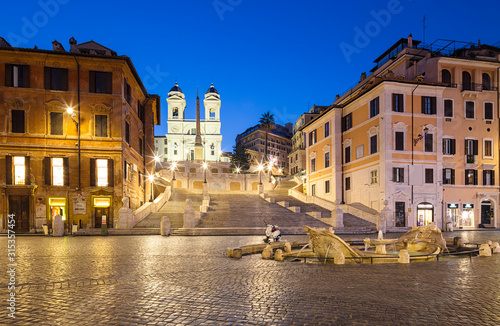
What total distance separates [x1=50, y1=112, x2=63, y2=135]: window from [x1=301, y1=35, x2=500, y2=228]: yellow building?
1074 inches

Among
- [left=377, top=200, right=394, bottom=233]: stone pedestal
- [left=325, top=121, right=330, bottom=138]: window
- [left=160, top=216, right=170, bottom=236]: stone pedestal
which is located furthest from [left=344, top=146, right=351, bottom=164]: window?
[left=160, top=216, right=170, bottom=236]: stone pedestal

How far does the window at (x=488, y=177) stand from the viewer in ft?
115

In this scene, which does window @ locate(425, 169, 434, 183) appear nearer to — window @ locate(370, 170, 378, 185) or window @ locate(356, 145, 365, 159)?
window @ locate(370, 170, 378, 185)

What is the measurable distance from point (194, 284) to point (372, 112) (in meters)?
30.5

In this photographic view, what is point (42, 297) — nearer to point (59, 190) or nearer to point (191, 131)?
point (59, 190)

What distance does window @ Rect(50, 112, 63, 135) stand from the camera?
92.8 feet

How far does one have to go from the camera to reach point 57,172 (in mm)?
28078

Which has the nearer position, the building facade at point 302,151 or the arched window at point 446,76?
the arched window at point 446,76

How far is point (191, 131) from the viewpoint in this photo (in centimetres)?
12456

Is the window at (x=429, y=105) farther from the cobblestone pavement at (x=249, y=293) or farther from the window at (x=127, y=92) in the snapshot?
the window at (x=127, y=92)

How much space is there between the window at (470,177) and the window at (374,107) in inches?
414

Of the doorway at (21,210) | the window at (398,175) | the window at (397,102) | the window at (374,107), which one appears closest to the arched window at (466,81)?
the window at (397,102)

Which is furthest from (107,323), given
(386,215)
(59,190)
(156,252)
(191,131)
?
(191,131)

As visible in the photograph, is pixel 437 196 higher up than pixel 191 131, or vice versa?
pixel 191 131
